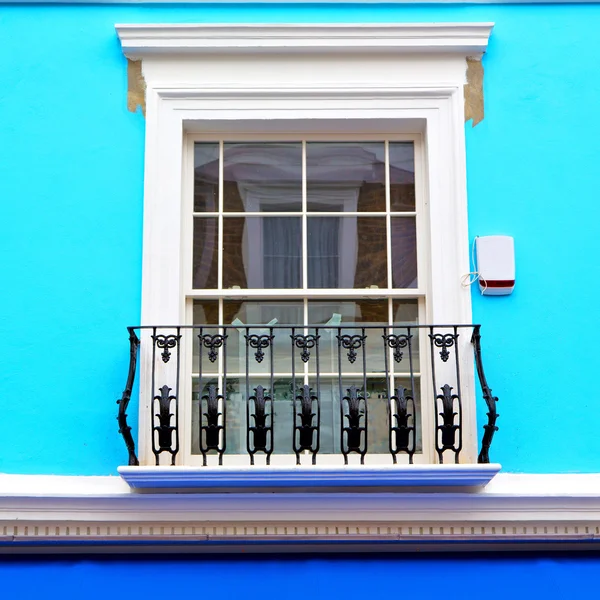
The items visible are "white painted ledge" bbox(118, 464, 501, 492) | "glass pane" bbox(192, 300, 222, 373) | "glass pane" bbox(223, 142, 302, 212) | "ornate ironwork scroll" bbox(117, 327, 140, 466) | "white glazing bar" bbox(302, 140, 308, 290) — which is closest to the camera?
"white painted ledge" bbox(118, 464, 501, 492)

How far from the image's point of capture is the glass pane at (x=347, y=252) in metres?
5.37

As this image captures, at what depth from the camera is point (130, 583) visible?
4773mm

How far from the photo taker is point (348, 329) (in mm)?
5238

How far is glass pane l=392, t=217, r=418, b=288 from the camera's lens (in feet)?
17.6

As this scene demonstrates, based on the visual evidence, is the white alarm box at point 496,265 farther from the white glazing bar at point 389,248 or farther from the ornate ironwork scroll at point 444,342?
the white glazing bar at point 389,248

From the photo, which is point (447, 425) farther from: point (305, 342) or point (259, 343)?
point (259, 343)

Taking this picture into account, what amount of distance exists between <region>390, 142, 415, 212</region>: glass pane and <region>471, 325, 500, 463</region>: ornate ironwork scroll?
94cm

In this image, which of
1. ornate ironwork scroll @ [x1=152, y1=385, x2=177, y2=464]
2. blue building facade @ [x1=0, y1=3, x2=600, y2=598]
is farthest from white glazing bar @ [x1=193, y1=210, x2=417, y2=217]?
ornate ironwork scroll @ [x1=152, y1=385, x2=177, y2=464]

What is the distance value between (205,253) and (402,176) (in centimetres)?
125

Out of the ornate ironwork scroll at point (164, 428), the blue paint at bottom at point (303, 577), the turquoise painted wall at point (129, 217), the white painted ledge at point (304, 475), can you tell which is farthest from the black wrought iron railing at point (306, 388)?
the blue paint at bottom at point (303, 577)

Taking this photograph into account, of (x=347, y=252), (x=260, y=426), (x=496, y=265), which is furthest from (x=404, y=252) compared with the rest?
(x=260, y=426)

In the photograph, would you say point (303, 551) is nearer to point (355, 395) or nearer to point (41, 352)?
point (355, 395)

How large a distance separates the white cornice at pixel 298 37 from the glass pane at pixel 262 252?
1000mm

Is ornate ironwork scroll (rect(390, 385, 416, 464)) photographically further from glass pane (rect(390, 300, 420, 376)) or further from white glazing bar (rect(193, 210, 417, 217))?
white glazing bar (rect(193, 210, 417, 217))
